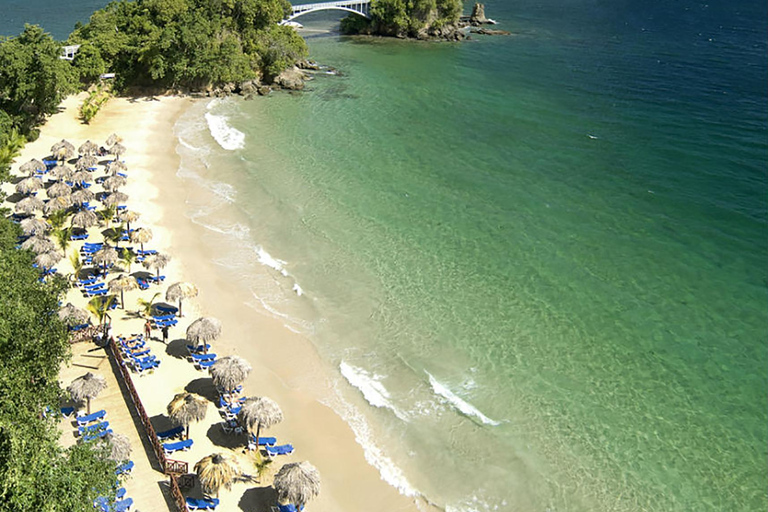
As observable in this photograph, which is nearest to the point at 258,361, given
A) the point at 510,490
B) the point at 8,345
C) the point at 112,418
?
the point at 112,418

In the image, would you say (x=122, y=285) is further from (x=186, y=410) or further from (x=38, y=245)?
(x=186, y=410)

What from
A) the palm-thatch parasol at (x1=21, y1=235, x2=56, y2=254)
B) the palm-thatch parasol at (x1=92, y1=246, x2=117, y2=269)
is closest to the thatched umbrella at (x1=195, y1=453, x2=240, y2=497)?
the palm-thatch parasol at (x1=92, y1=246, x2=117, y2=269)

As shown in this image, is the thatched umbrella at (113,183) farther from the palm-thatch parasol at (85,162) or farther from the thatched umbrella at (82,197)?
the palm-thatch parasol at (85,162)

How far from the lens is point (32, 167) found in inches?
1805

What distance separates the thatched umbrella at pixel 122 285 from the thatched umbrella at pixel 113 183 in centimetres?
1202

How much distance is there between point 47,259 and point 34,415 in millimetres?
16909

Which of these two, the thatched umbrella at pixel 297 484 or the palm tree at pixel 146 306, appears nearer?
the thatched umbrella at pixel 297 484

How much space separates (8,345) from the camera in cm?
2269

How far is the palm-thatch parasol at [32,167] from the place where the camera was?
45469 millimetres

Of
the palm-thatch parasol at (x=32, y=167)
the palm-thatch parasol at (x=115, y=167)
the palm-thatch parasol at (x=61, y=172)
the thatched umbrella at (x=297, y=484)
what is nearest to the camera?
the thatched umbrella at (x=297, y=484)

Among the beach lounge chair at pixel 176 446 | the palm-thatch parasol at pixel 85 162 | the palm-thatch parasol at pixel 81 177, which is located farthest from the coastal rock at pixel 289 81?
the beach lounge chair at pixel 176 446

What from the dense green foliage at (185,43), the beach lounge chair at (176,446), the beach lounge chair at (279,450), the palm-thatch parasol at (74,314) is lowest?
the beach lounge chair at (279,450)

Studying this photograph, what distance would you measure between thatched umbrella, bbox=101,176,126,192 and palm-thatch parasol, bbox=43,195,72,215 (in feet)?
8.81

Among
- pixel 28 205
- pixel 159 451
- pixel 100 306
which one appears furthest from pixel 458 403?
pixel 28 205
